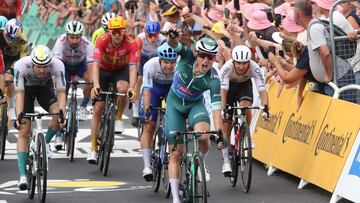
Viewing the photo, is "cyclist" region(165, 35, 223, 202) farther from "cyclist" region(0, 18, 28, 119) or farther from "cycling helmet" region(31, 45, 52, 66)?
"cyclist" region(0, 18, 28, 119)

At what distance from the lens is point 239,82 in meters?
14.9

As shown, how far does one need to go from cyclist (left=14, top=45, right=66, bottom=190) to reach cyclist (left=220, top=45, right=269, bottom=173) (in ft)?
7.04

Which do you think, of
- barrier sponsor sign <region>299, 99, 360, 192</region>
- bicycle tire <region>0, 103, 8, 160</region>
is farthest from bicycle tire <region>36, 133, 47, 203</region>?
bicycle tire <region>0, 103, 8, 160</region>

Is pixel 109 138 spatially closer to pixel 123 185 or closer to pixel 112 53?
pixel 123 185

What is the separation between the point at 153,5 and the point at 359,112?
11.5 m

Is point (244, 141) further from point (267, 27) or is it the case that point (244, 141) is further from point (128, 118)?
point (128, 118)

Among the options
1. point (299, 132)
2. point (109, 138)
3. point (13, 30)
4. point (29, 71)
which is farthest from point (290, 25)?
point (13, 30)

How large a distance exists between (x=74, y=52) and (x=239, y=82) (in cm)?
353

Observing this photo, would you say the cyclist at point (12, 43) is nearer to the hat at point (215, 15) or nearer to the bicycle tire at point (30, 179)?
the hat at point (215, 15)

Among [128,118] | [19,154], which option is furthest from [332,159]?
[128,118]

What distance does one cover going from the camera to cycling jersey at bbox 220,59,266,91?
14539mm

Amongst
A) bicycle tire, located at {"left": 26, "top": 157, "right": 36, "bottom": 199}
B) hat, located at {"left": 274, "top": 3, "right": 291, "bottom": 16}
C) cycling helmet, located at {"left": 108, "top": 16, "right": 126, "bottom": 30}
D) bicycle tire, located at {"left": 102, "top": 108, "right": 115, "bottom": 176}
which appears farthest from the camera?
hat, located at {"left": 274, "top": 3, "right": 291, "bottom": 16}

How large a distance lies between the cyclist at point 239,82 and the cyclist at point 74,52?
304 centimetres

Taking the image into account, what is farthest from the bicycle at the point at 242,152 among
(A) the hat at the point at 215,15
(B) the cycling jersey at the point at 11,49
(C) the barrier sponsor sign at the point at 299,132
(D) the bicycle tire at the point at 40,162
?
(A) the hat at the point at 215,15
